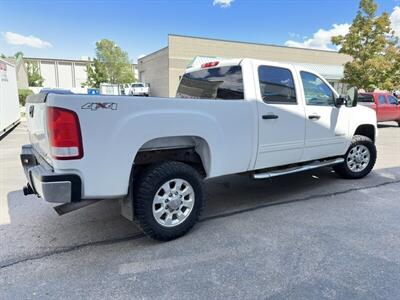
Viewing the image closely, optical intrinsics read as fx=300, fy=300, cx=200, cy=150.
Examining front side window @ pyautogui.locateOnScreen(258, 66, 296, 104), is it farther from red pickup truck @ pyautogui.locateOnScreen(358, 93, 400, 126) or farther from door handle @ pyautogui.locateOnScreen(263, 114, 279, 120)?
red pickup truck @ pyautogui.locateOnScreen(358, 93, 400, 126)

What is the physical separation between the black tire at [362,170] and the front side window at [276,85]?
1.87 meters

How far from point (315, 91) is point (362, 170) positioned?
2.06m

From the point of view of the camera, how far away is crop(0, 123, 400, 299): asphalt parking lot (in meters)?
2.48

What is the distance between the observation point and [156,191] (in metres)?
3.07

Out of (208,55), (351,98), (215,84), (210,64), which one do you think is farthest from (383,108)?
(208,55)

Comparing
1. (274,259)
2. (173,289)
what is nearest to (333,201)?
(274,259)

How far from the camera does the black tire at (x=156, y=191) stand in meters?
3.02

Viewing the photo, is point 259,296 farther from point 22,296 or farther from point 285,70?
point 285,70

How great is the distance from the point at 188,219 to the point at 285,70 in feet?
8.10

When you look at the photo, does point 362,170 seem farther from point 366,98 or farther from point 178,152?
point 366,98

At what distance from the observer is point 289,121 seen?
161 inches

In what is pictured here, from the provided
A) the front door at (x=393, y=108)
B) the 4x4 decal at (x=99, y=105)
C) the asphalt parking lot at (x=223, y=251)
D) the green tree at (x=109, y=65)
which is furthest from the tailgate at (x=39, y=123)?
the green tree at (x=109, y=65)

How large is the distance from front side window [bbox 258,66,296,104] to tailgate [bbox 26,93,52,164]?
2488 mm

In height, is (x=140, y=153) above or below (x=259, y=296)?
above
